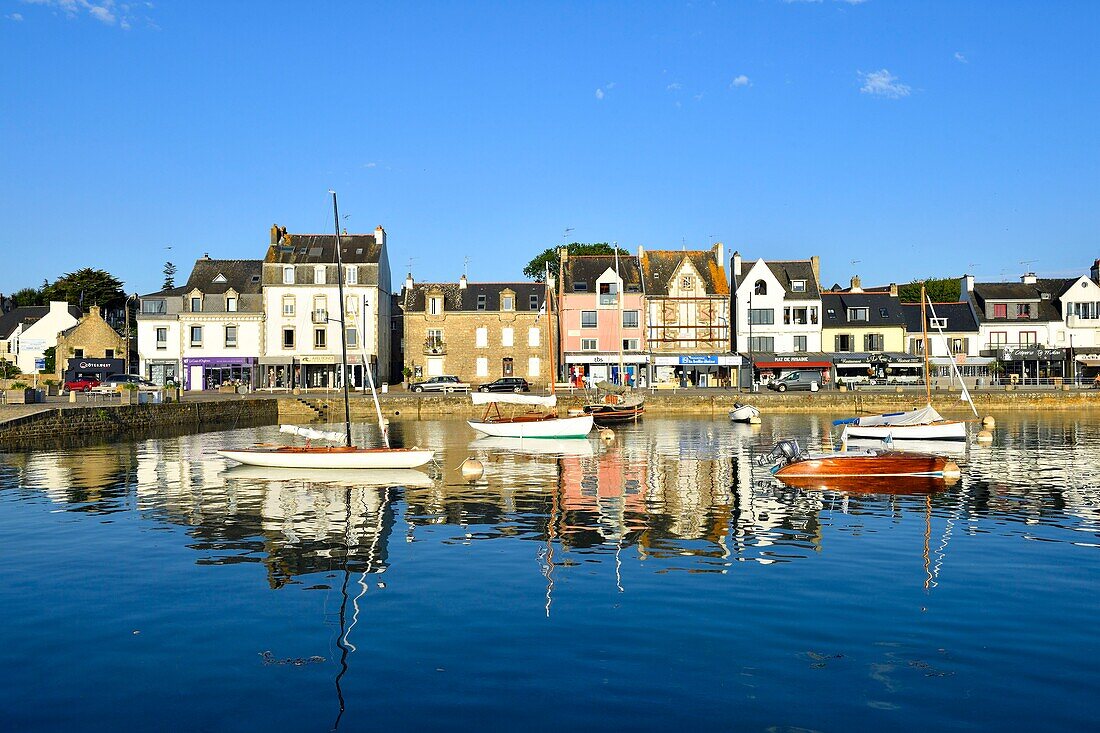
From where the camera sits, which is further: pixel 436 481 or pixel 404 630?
pixel 436 481

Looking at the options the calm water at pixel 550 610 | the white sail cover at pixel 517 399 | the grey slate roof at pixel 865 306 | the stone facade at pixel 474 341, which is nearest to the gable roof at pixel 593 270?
the stone facade at pixel 474 341

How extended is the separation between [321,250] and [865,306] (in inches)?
1998

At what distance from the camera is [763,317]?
8956cm

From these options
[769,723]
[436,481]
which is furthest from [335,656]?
[436,481]

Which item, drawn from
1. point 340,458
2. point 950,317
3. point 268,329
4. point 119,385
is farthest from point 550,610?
point 950,317

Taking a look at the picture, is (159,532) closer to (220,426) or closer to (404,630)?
(404,630)

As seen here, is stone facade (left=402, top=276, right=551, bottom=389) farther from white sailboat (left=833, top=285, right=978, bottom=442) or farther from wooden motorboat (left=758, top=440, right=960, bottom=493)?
wooden motorboat (left=758, top=440, right=960, bottom=493)

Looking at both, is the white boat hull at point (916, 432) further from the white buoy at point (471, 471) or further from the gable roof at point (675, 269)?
the gable roof at point (675, 269)

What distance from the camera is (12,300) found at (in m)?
128

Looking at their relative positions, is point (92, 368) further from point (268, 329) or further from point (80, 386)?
point (268, 329)

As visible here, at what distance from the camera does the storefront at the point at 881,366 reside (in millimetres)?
86562

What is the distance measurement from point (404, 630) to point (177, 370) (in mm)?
A: 78526

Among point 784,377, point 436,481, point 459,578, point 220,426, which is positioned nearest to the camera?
point 459,578

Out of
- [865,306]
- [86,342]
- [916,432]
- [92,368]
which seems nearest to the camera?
[916,432]
